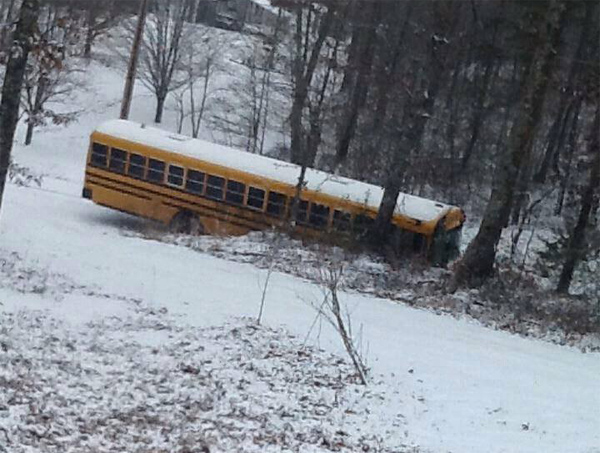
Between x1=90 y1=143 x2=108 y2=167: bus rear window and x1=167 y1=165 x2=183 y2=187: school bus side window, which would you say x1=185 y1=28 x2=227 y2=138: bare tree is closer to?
x1=90 y1=143 x2=108 y2=167: bus rear window

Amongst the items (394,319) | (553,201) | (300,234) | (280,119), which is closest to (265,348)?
(394,319)

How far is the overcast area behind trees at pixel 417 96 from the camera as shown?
1792cm

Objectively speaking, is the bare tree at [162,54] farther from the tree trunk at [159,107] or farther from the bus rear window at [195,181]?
the bus rear window at [195,181]

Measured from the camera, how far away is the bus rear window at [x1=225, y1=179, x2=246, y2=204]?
22.8 meters

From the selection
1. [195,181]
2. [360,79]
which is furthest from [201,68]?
[195,181]

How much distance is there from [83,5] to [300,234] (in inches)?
618

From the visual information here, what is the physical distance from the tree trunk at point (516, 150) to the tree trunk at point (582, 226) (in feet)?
9.49

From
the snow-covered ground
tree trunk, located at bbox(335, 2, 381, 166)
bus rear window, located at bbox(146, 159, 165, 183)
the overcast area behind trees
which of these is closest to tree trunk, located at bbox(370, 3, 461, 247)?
the overcast area behind trees

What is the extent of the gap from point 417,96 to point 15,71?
10.2 meters

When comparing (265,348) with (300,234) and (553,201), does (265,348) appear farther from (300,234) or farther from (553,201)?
(553,201)

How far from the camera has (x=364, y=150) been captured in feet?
108

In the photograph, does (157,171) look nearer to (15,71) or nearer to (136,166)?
(136,166)

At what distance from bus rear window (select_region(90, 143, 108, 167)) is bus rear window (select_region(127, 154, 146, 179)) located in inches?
27.0

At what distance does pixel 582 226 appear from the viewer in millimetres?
20406
